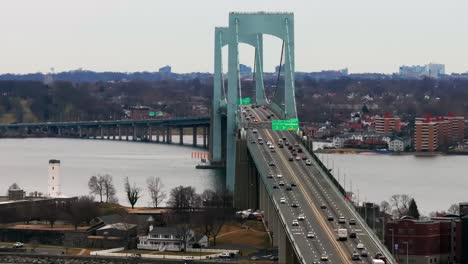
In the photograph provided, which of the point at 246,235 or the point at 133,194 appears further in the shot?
the point at 133,194

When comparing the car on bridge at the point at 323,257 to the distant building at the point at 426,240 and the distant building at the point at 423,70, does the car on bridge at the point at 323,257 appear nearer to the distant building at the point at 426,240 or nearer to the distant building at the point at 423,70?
the distant building at the point at 426,240

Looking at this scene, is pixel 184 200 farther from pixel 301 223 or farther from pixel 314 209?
pixel 301 223

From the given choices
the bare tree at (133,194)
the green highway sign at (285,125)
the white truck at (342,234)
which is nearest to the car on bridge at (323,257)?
the white truck at (342,234)

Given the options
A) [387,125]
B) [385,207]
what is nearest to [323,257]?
[385,207]

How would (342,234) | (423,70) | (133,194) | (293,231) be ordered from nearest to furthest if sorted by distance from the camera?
(342,234), (293,231), (133,194), (423,70)

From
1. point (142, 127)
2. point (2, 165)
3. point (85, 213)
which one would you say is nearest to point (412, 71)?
point (142, 127)

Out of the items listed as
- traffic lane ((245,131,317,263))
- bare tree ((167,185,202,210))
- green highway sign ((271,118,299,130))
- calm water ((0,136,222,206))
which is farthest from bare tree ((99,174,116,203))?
traffic lane ((245,131,317,263))

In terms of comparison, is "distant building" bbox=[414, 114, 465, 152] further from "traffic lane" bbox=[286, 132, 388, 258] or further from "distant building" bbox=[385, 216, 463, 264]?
"distant building" bbox=[385, 216, 463, 264]
